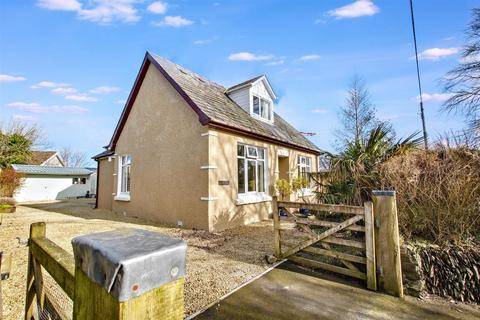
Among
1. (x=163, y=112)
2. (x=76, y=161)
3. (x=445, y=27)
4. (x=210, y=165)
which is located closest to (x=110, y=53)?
(x=163, y=112)

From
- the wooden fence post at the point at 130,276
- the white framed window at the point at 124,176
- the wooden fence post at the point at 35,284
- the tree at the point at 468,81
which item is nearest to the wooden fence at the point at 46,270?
the wooden fence post at the point at 35,284

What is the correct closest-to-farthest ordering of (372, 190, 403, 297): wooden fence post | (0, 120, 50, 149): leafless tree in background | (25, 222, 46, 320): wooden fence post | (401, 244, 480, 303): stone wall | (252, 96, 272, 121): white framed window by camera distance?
(25, 222, 46, 320): wooden fence post
(401, 244, 480, 303): stone wall
(372, 190, 403, 297): wooden fence post
(252, 96, 272, 121): white framed window
(0, 120, 50, 149): leafless tree in background

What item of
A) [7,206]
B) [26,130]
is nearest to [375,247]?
[7,206]

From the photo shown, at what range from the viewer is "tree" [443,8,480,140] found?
1342 cm

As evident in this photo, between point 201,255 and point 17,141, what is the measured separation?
1101 inches

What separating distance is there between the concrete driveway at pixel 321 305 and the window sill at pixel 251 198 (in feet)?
15.9

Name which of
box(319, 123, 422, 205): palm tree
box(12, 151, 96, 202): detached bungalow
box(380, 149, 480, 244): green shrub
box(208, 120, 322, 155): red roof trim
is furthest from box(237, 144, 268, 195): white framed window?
box(12, 151, 96, 202): detached bungalow

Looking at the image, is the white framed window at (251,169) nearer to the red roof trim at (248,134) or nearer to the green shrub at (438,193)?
the red roof trim at (248,134)

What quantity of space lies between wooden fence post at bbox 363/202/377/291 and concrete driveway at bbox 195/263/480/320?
0.17m

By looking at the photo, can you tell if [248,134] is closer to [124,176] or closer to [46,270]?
[124,176]

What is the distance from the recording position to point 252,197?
9.37 meters

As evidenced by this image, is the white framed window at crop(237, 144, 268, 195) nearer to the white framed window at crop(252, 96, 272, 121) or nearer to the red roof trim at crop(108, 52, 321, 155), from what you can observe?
the red roof trim at crop(108, 52, 321, 155)

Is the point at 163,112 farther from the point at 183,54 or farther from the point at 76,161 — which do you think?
the point at 76,161

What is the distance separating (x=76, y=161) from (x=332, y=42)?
53.2 m
